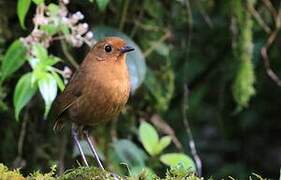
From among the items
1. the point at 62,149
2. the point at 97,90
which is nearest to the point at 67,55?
the point at 62,149

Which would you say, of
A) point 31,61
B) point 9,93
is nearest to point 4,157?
point 9,93

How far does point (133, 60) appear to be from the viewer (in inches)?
194

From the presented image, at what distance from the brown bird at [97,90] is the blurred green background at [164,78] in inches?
5.8

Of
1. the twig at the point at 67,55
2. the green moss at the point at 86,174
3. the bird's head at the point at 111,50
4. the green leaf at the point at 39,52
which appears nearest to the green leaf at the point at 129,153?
the twig at the point at 67,55

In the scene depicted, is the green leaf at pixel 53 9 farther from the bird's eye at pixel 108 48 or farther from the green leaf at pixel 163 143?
the green leaf at pixel 163 143

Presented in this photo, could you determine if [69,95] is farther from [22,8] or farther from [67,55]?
[67,55]

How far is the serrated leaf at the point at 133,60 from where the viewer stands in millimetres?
4859

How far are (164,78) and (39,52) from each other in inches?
63.9

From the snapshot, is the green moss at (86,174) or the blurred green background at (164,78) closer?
the green moss at (86,174)

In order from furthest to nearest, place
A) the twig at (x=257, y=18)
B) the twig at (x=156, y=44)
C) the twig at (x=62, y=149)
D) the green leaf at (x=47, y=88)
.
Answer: the twig at (x=257, y=18) → the twig at (x=156, y=44) → the twig at (x=62, y=149) → the green leaf at (x=47, y=88)

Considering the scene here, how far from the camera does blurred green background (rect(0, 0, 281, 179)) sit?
5.18 meters

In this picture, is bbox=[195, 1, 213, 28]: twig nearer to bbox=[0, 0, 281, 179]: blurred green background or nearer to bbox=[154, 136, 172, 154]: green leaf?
bbox=[0, 0, 281, 179]: blurred green background

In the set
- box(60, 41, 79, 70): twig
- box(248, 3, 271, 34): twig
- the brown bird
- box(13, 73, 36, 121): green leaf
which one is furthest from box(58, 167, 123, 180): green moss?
box(248, 3, 271, 34): twig

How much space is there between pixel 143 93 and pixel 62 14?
1.51m
